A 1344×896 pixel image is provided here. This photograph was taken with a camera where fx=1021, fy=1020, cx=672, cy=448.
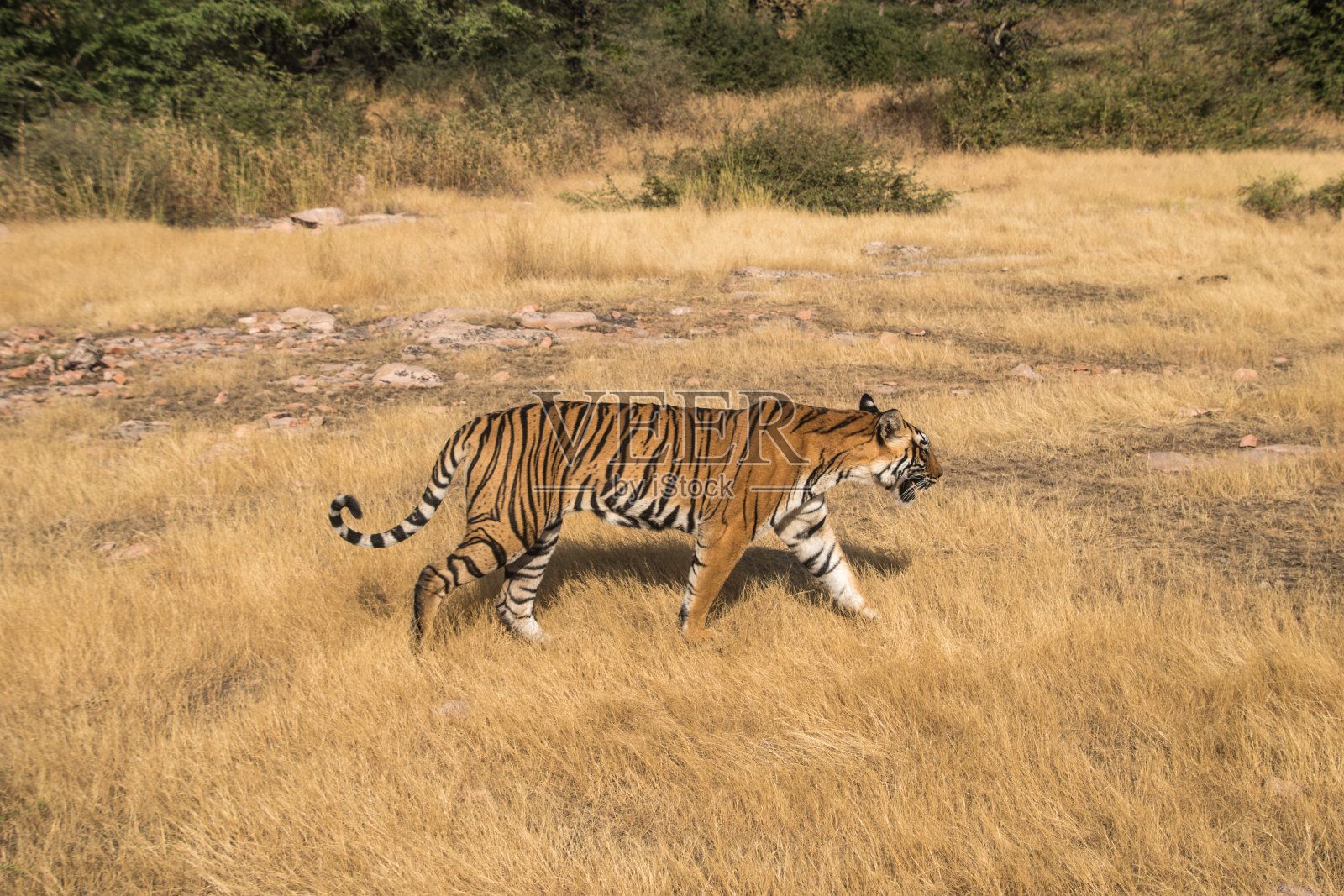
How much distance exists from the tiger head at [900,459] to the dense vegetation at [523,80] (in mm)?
14734

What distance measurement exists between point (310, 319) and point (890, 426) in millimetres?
9065

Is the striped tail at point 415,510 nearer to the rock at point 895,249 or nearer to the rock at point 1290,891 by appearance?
the rock at point 1290,891

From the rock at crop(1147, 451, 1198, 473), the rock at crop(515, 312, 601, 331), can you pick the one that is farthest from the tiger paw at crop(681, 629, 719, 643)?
the rock at crop(515, 312, 601, 331)

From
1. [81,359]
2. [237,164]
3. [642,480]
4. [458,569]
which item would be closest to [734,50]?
[237,164]

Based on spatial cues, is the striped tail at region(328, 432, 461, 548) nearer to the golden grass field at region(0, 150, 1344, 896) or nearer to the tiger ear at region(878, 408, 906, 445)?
the golden grass field at region(0, 150, 1344, 896)

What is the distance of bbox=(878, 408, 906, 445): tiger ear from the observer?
15.4 feet

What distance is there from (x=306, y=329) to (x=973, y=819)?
10.1 metres

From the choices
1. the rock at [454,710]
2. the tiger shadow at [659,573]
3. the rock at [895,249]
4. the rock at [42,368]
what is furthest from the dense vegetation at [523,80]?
the rock at [454,710]

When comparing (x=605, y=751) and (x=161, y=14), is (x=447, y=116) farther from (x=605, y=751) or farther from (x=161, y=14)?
(x=605, y=751)

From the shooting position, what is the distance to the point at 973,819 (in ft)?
11.3

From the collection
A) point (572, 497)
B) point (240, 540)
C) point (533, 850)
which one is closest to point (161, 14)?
point (240, 540)

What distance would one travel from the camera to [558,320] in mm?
11648

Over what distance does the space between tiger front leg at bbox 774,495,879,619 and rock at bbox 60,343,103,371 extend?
823 cm

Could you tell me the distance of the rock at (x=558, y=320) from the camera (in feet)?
37.9
